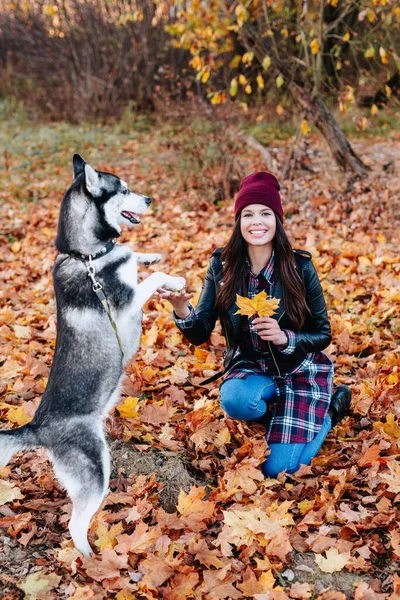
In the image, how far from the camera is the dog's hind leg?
99.6 inches

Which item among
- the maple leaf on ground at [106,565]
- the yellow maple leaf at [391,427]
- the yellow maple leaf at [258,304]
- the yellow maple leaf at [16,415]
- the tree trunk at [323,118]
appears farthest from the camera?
the tree trunk at [323,118]

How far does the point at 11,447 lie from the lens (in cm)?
249

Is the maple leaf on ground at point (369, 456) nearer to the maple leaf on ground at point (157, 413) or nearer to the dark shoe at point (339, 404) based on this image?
the dark shoe at point (339, 404)

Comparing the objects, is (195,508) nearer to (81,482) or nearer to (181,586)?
(181,586)

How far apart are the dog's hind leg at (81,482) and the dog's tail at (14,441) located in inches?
5.1

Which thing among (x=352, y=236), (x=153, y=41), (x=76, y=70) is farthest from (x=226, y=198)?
(x=76, y=70)

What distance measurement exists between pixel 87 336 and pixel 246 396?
41.0 inches

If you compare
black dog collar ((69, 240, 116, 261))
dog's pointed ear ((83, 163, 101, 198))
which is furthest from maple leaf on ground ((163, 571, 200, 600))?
dog's pointed ear ((83, 163, 101, 198))

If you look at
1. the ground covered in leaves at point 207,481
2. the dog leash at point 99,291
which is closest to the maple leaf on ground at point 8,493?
the ground covered in leaves at point 207,481

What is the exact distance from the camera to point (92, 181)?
9.36ft

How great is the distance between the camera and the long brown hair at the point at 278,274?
319 centimetres

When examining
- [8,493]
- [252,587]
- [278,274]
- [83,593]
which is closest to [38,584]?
[83,593]

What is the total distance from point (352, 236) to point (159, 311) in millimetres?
2720

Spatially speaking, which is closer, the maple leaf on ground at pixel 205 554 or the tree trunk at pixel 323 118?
the maple leaf on ground at pixel 205 554
